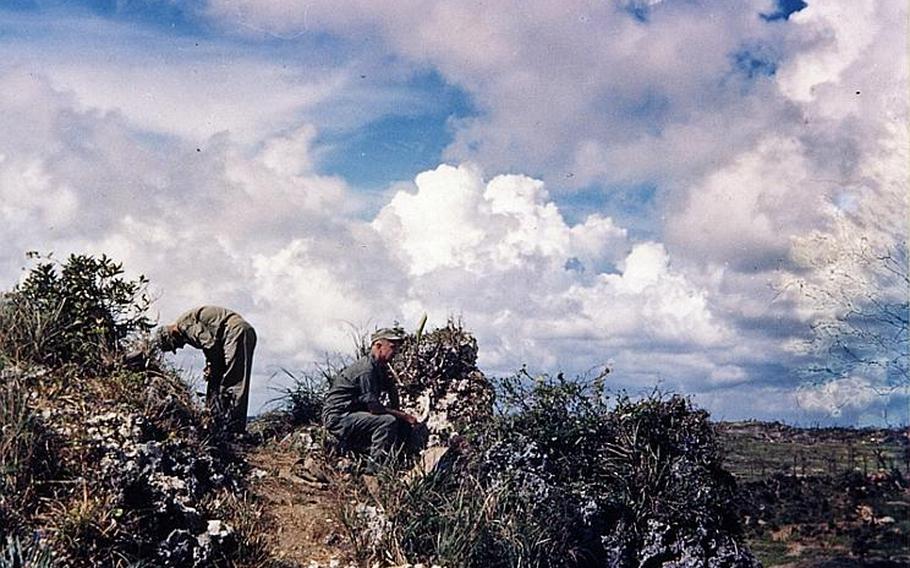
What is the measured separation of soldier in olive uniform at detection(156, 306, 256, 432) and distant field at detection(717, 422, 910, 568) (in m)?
5.71

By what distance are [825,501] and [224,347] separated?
24.4 ft

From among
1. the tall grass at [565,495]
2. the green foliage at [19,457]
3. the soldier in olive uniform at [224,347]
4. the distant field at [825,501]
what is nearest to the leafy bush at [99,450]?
the green foliage at [19,457]

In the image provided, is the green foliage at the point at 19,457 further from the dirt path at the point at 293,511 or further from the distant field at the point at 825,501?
the distant field at the point at 825,501

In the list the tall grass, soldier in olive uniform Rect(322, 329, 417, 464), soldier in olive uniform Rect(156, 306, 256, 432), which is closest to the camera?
the tall grass

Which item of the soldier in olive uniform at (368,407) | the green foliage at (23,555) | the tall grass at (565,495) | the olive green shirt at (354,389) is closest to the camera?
the green foliage at (23,555)

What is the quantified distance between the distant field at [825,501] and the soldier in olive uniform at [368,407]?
380 centimetres

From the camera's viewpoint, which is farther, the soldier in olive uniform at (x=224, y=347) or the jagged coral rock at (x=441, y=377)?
the jagged coral rock at (x=441, y=377)

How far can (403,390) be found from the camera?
12.6m

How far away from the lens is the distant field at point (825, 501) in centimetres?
1093

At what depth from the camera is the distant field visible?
10930 mm

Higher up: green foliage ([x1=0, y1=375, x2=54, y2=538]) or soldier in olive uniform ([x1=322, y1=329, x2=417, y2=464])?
soldier in olive uniform ([x1=322, y1=329, x2=417, y2=464])

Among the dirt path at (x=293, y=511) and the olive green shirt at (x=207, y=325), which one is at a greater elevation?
the olive green shirt at (x=207, y=325)

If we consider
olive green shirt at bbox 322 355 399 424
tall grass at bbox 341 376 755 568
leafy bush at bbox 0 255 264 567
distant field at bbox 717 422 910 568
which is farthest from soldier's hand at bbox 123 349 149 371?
distant field at bbox 717 422 910 568

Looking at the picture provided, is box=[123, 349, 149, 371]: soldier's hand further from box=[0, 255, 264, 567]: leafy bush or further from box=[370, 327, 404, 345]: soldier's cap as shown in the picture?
box=[370, 327, 404, 345]: soldier's cap
